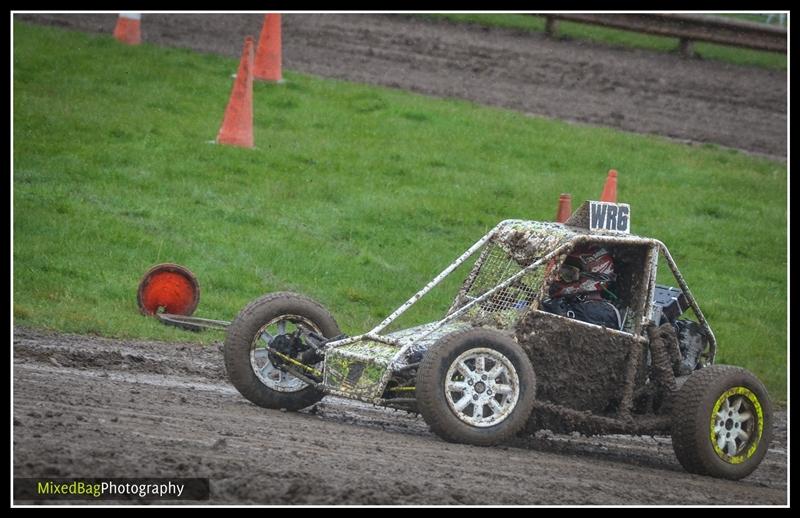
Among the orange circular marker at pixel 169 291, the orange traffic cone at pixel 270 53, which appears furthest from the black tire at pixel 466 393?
the orange traffic cone at pixel 270 53

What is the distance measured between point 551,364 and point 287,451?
7.44 ft

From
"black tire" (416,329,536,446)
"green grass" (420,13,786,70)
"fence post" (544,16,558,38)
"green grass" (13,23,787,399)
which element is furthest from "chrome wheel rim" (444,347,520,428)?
"green grass" (420,13,786,70)

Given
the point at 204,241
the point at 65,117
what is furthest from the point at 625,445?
the point at 65,117

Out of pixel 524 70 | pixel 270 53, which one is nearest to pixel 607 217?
pixel 270 53

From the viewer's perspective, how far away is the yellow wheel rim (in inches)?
355

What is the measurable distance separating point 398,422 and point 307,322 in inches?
36.7

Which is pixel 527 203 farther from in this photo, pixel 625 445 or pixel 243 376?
pixel 243 376

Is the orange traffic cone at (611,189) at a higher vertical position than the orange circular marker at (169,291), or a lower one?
higher

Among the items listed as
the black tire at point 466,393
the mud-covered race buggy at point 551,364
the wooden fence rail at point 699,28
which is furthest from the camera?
the wooden fence rail at point 699,28

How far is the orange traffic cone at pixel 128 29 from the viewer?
21734 millimetres

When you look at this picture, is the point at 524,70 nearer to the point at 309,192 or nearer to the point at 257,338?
the point at 309,192

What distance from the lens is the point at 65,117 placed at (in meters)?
17.7

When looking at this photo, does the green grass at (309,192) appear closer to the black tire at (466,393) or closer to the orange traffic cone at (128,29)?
the orange traffic cone at (128,29)

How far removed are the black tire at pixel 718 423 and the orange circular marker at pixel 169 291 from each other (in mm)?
4872
